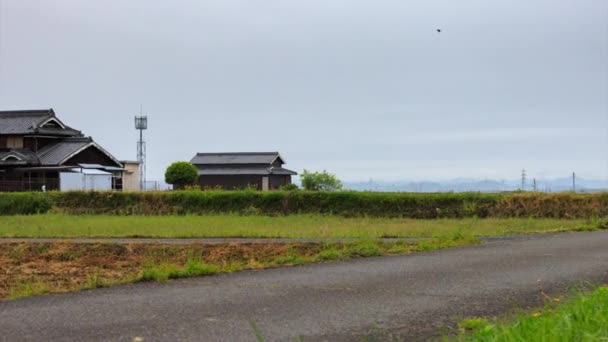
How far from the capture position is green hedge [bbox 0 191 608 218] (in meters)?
24.2

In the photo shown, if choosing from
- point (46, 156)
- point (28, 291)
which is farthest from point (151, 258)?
point (46, 156)

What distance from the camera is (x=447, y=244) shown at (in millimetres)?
12320

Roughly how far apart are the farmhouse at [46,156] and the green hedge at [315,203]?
1493cm

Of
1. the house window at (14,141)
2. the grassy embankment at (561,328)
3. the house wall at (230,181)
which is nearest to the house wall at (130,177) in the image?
the house wall at (230,181)

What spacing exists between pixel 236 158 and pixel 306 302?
50083 millimetres

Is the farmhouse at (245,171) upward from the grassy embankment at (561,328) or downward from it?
upward

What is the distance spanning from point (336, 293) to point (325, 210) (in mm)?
18594

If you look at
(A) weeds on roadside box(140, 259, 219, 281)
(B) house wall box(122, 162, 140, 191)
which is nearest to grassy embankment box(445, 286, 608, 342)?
(A) weeds on roadside box(140, 259, 219, 281)

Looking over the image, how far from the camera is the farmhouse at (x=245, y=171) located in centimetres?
5294

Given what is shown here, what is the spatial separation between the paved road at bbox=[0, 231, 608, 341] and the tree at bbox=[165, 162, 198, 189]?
115ft

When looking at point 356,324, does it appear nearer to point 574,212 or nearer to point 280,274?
point 280,274

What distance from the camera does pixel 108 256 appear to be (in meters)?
13.5

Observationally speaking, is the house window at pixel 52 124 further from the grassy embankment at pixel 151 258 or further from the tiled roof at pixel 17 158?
the grassy embankment at pixel 151 258

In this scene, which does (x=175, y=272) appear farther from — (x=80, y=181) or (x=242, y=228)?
(x=80, y=181)
